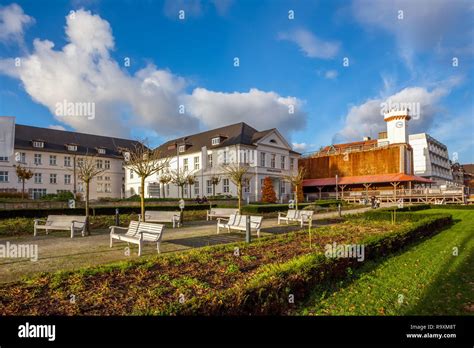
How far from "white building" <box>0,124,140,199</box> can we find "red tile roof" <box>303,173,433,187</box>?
3306 centimetres

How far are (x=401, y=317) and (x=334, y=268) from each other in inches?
68.6

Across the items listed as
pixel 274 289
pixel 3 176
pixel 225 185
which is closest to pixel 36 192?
pixel 3 176

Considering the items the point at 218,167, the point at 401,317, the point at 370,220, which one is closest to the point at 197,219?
the point at 370,220

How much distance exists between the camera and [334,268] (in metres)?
6.07

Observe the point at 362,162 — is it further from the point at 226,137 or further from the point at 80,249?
the point at 80,249

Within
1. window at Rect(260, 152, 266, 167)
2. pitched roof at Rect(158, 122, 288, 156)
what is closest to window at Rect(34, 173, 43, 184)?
pitched roof at Rect(158, 122, 288, 156)

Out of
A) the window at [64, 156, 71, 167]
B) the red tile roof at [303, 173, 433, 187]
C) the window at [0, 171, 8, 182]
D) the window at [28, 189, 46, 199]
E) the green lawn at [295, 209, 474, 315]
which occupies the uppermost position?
the window at [64, 156, 71, 167]

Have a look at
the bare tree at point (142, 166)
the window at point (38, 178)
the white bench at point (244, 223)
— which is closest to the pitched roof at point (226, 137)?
the window at point (38, 178)

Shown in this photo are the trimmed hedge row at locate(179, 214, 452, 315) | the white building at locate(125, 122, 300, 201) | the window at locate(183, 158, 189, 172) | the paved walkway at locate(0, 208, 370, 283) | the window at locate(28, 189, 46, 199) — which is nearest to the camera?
the trimmed hedge row at locate(179, 214, 452, 315)

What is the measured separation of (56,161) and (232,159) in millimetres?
29519

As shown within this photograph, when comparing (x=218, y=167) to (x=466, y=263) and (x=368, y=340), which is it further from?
(x=368, y=340)

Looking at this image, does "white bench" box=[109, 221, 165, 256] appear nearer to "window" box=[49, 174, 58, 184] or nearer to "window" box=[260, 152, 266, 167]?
"window" box=[260, 152, 266, 167]

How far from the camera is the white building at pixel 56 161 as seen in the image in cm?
4216

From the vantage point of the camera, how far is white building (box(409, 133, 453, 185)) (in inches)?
2343
